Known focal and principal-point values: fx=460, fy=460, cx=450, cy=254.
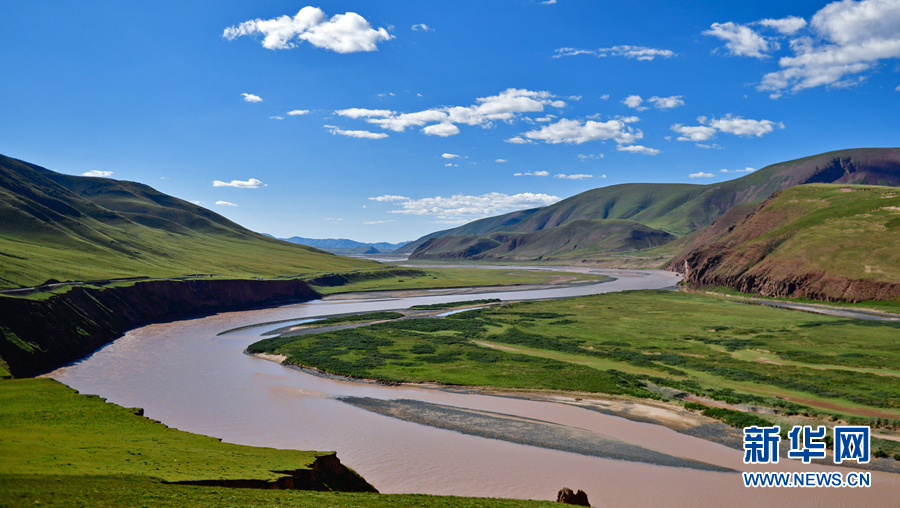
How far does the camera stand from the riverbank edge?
2190 inches

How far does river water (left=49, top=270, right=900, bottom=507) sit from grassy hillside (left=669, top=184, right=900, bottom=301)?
9568 cm

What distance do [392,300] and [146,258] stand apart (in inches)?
3001

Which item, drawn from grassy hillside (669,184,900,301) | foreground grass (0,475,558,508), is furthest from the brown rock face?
grassy hillside (669,184,900,301)

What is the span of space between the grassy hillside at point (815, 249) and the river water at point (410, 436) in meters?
95.7

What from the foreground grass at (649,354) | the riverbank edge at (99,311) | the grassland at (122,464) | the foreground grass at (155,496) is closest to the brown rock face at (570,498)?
the grassland at (122,464)

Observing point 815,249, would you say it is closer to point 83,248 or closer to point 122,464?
point 122,464

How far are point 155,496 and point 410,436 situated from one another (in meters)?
21.9

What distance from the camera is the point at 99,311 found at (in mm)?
80062

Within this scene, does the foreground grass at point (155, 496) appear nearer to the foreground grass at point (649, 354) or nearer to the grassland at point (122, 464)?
the grassland at point (122, 464)

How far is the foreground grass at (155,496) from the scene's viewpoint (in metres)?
14.8

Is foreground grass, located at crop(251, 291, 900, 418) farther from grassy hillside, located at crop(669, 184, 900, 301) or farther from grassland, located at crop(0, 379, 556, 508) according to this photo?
grassland, located at crop(0, 379, 556, 508)

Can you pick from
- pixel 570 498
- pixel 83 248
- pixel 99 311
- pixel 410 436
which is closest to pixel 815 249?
pixel 410 436

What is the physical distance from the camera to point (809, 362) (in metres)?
52.9

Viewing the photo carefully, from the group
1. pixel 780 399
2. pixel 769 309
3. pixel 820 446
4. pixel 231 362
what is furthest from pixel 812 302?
pixel 231 362
